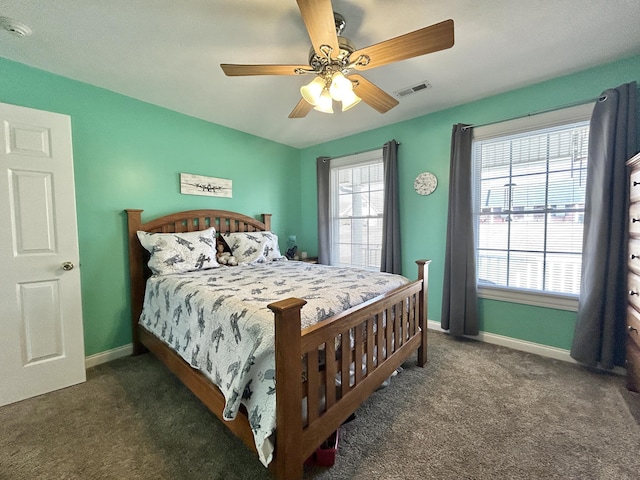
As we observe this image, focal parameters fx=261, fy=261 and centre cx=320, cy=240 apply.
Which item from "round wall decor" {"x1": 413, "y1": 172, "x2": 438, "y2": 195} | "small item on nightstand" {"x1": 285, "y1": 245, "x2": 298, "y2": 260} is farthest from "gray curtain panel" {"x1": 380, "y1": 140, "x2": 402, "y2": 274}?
"small item on nightstand" {"x1": 285, "y1": 245, "x2": 298, "y2": 260}

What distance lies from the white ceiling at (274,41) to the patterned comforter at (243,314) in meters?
1.70

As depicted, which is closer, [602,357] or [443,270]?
[602,357]

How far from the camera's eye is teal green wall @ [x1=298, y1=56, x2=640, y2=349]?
2.21m

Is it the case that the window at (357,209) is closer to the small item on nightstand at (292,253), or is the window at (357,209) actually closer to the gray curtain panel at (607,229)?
the small item on nightstand at (292,253)

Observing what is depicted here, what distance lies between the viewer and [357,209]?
12.5 ft

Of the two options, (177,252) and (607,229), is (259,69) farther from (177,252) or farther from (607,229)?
(607,229)

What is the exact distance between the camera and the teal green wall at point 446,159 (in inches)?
87.0

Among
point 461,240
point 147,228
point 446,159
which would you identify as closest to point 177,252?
point 147,228

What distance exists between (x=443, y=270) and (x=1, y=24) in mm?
3992

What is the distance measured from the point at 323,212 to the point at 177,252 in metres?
2.11

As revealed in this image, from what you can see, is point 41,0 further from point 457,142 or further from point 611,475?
point 611,475

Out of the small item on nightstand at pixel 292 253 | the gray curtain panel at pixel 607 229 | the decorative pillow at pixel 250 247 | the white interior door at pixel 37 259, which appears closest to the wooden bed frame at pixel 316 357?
the white interior door at pixel 37 259

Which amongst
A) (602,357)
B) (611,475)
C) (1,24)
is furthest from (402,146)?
(1,24)

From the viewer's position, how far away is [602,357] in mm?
2074
